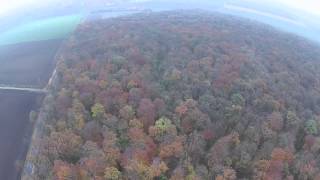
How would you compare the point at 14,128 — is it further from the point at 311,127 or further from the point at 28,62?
the point at 311,127

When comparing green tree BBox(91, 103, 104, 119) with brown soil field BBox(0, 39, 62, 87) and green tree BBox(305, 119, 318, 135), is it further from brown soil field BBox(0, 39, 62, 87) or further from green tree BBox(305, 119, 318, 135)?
green tree BBox(305, 119, 318, 135)

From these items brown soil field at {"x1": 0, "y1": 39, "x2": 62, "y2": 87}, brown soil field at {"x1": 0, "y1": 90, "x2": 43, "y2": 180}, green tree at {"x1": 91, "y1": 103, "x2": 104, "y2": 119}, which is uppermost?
green tree at {"x1": 91, "y1": 103, "x2": 104, "y2": 119}

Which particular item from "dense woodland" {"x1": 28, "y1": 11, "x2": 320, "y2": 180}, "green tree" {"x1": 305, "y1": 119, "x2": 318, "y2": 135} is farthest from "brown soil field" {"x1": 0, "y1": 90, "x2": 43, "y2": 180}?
"green tree" {"x1": 305, "y1": 119, "x2": 318, "y2": 135}

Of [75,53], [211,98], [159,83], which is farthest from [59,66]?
[211,98]

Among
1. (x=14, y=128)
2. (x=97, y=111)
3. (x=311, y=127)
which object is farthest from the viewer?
(x=14, y=128)

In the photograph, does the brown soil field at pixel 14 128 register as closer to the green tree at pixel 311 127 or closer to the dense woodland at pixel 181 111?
the dense woodland at pixel 181 111

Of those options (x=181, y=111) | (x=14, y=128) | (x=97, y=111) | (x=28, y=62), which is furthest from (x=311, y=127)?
(x=28, y=62)
